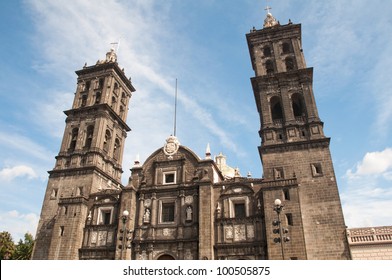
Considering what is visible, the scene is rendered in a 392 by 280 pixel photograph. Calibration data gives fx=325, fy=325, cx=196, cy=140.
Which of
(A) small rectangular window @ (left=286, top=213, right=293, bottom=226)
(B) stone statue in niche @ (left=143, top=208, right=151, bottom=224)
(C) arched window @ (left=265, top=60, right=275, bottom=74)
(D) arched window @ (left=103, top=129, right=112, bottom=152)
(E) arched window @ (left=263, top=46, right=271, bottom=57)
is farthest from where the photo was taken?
(D) arched window @ (left=103, top=129, right=112, bottom=152)

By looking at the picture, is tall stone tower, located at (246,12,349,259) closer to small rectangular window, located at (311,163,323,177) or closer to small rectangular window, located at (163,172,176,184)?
small rectangular window, located at (311,163,323,177)

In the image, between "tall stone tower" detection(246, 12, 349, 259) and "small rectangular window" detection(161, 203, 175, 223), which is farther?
"small rectangular window" detection(161, 203, 175, 223)

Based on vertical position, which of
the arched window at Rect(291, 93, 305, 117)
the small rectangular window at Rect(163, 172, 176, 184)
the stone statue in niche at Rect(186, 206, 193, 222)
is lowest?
the stone statue in niche at Rect(186, 206, 193, 222)

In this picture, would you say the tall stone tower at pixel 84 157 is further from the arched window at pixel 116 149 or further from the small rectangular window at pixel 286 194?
the small rectangular window at pixel 286 194

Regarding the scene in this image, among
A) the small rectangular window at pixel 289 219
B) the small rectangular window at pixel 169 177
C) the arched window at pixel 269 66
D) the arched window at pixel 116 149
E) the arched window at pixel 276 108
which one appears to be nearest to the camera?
the small rectangular window at pixel 289 219

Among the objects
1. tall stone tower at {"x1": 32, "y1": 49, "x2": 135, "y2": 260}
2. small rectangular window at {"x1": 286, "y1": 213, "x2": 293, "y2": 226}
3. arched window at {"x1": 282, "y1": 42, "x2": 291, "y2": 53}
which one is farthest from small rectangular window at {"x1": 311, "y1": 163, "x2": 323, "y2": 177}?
tall stone tower at {"x1": 32, "y1": 49, "x2": 135, "y2": 260}

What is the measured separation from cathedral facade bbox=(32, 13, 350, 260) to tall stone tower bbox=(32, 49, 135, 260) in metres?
0.10

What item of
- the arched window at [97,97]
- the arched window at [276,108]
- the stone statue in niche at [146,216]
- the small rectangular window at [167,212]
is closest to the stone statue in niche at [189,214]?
the small rectangular window at [167,212]

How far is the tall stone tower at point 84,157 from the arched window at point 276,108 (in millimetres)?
16074

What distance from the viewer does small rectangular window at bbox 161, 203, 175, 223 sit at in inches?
1008

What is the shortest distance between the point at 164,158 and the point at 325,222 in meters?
13.7

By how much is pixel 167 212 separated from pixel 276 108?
13.7m

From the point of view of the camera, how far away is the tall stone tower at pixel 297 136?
2175 centimetres

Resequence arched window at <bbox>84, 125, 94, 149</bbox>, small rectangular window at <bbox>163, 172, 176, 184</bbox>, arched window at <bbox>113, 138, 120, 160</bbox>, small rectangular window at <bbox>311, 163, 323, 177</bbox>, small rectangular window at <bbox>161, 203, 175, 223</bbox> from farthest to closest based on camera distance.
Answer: arched window at <bbox>113, 138, 120, 160</bbox>
arched window at <bbox>84, 125, 94, 149</bbox>
small rectangular window at <bbox>163, 172, 176, 184</bbox>
small rectangular window at <bbox>161, 203, 175, 223</bbox>
small rectangular window at <bbox>311, 163, 323, 177</bbox>
